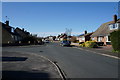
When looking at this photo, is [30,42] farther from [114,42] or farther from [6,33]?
[114,42]

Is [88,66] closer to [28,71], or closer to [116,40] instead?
[28,71]

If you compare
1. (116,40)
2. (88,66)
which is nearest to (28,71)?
(88,66)

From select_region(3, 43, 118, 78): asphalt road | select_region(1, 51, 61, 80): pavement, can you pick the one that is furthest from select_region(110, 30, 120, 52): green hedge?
select_region(1, 51, 61, 80): pavement

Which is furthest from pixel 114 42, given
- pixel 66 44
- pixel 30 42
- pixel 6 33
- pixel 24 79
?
pixel 6 33

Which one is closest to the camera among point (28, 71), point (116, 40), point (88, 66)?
point (28, 71)

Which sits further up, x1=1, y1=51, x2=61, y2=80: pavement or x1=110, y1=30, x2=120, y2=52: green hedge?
x1=110, y1=30, x2=120, y2=52: green hedge

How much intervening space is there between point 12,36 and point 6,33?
180 inches

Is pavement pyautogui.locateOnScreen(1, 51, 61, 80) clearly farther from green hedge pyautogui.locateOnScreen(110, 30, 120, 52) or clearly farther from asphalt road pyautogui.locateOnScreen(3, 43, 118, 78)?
green hedge pyautogui.locateOnScreen(110, 30, 120, 52)

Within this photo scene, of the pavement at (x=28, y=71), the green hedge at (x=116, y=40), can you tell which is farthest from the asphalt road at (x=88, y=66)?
the green hedge at (x=116, y=40)

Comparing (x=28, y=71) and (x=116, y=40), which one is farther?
(x=116, y=40)

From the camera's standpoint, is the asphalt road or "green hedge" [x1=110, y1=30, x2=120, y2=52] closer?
the asphalt road

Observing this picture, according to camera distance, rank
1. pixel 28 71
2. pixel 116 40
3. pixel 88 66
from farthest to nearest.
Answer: pixel 116 40
pixel 88 66
pixel 28 71

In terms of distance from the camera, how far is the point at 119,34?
65.8ft

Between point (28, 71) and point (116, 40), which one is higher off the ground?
point (116, 40)
